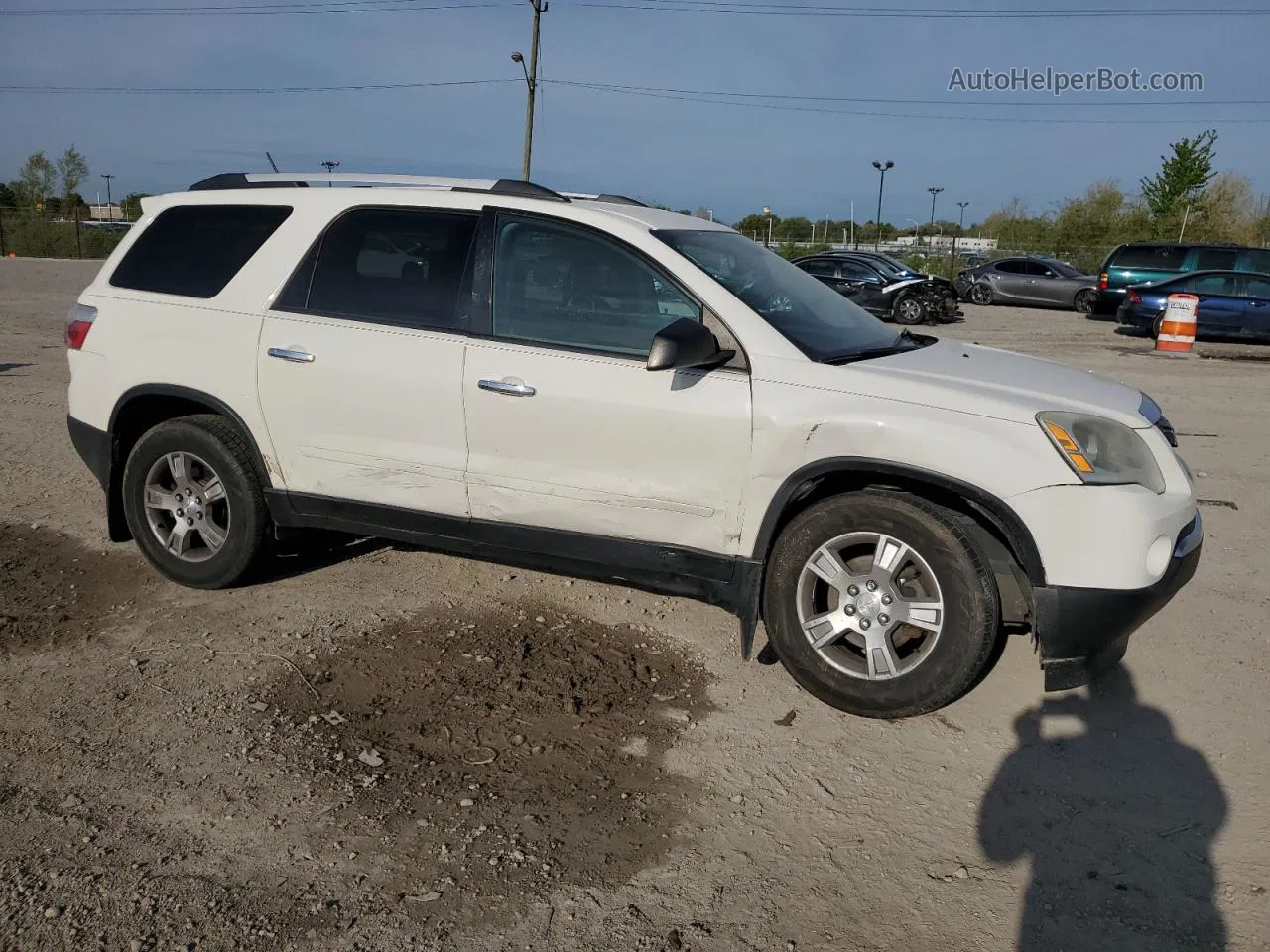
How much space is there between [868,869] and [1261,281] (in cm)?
1978

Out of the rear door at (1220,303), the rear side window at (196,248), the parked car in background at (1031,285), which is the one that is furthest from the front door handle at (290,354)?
the parked car in background at (1031,285)

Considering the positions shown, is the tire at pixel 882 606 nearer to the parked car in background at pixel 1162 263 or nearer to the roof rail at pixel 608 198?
the roof rail at pixel 608 198

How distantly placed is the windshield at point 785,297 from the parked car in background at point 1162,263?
68.1ft

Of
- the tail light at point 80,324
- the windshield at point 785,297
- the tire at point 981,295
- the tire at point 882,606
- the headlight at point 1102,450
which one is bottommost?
the tire at point 882,606

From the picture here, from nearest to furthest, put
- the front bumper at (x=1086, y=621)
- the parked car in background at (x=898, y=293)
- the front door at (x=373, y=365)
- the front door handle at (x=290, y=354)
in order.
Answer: the front bumper at (x=1086, y=621)
the front door at (x=373, y=365)
the front door handle at (x=290, y=354)
the parked car in background at (x=898, y=293)

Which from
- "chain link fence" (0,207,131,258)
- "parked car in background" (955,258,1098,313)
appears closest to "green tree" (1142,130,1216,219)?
"parked car in background" (955,258,1098,313)

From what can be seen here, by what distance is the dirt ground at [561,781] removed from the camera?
283 cm

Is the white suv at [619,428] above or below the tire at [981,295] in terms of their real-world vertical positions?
below

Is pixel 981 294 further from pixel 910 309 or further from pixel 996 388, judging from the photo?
pixel 996 388

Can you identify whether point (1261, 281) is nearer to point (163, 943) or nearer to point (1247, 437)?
point (1247, 437)

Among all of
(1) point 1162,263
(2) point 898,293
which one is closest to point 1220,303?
(1) point 1162,263

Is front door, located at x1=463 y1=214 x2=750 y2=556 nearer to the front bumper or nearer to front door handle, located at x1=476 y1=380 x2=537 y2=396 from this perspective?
front door handle, located at x1=476 y1=380 x2=537 y2=396

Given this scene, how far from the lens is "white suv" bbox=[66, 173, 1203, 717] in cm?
372

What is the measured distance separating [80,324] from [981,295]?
27754 mm
